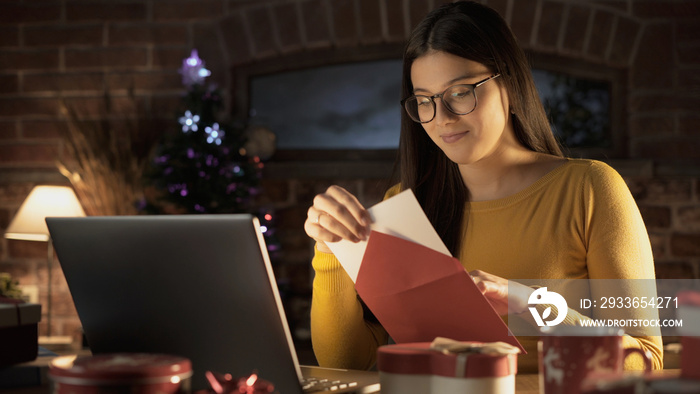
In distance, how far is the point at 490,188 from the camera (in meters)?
1.55

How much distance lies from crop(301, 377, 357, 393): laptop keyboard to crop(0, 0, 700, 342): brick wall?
250 centimetres

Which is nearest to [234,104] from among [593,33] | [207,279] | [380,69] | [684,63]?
[380,69]

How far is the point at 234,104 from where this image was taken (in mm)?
3588

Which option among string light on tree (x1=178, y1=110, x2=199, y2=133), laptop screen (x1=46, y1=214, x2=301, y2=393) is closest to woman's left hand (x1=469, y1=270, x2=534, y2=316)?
laptop screen (x1=46, y1=214, x2=301, y2=393)

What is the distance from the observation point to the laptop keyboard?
2.89 feet

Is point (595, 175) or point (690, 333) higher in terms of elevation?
point (595, 175)

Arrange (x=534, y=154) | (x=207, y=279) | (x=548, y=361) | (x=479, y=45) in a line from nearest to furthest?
(x=548, y=361)
(x=207, y=279)
(x=479, y=45)
(x=534, y=154)

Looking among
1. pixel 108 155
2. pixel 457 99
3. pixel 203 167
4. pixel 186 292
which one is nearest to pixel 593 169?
pixel 457 99

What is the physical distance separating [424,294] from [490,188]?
698 millimetres

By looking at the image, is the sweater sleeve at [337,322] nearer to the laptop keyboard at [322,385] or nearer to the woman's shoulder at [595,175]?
the laptop keyboard at [322,385]

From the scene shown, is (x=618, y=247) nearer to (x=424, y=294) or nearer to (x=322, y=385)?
(x=424, y=294)

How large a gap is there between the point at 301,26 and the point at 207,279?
284 cm

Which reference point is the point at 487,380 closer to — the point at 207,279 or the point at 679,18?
the point at 207,279

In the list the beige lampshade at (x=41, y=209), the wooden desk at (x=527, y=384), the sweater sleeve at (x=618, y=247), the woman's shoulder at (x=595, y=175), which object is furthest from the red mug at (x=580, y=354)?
the beige lampshade at (x=41, y=209)
